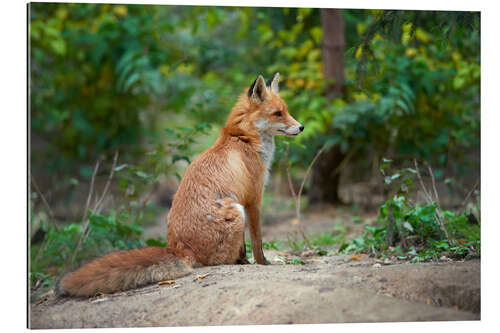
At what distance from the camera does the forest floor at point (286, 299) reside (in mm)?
3650

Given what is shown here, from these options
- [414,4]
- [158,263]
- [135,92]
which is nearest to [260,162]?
[158,263]

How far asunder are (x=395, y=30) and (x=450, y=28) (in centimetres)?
58

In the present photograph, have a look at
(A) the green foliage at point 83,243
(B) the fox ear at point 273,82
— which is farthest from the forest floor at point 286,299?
(B) the fox ear at point 273,82

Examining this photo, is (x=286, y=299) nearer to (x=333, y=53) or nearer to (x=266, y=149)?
(x=266, y=149)

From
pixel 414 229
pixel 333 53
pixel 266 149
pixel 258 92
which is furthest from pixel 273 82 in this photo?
pixel 333 53

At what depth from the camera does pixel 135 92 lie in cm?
1030

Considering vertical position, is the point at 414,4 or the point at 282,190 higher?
the point at 414,4

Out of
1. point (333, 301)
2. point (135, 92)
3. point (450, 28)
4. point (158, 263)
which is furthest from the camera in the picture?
point (135, 92)

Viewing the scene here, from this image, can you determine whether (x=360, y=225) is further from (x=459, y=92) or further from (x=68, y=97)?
(x=68, y=97)

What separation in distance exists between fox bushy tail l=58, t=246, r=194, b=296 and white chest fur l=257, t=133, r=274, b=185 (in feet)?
4.61

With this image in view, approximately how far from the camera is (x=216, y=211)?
4719 millimetres

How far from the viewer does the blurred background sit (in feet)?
21.1

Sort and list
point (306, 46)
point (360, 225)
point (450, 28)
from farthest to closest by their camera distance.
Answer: point (306, 46) < point (360, 225) < point (450, 28)

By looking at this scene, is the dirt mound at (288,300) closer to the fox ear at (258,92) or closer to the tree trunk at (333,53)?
the fox ear at (258,92)
